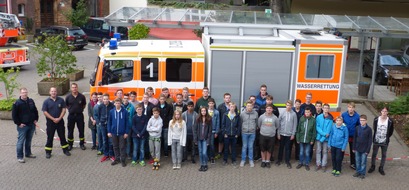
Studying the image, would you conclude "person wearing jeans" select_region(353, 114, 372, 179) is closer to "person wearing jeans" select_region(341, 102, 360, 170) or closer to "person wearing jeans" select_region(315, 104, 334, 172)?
"person wearing jeans" select_region(341, 102, 360, 170)

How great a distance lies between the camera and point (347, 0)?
28.7 m

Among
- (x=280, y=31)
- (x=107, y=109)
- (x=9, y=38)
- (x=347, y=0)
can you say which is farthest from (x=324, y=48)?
(x=347, y=0)

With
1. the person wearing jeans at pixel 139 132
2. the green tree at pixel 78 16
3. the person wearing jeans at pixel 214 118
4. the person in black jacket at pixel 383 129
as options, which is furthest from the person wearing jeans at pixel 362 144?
the green tree at pixel 78 16

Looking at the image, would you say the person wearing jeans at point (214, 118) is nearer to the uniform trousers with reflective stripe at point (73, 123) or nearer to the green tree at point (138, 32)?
the uniform trousers with reflective stripe at point (73, 123)

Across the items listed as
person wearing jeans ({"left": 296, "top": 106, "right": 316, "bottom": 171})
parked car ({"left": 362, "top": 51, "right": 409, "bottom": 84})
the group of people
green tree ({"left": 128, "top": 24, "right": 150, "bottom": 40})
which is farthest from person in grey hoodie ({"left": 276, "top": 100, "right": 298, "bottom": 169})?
parked car ({"left": 362, "top": 51, "right": 409, "bottom": 84})

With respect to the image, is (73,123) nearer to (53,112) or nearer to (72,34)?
(53,112)

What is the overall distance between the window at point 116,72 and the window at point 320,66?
4425 millimetres

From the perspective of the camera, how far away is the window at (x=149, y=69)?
11617mm

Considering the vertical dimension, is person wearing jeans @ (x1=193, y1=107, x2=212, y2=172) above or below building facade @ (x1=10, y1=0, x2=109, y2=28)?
below

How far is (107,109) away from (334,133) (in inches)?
198

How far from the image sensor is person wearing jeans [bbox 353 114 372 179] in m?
9.84

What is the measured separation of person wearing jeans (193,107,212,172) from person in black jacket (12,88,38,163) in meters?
3.68

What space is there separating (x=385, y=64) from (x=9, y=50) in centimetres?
1690

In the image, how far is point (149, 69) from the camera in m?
11.7
